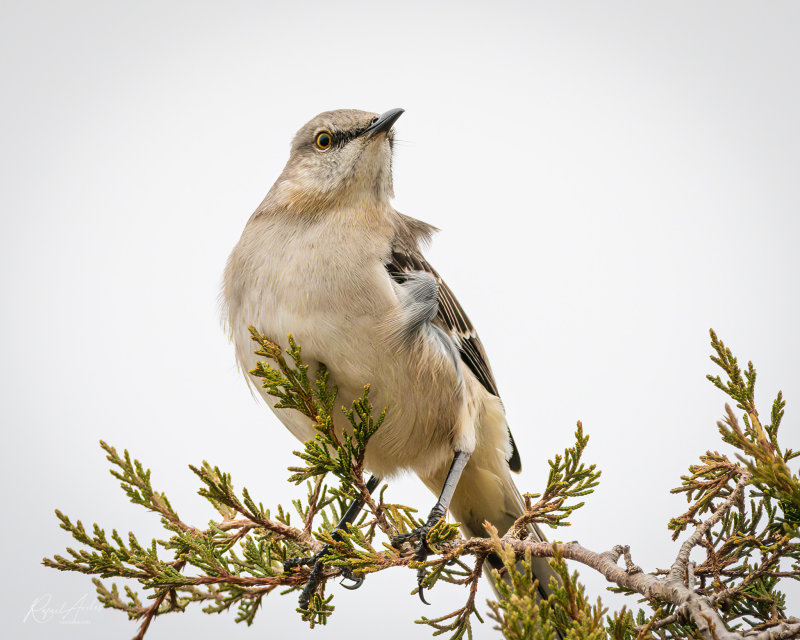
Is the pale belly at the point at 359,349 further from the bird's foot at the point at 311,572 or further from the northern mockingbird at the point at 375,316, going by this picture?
the bird's foot at the point at 311,572

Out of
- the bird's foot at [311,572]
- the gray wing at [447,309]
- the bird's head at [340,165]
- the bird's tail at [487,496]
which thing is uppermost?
the bird's head at [340,165]

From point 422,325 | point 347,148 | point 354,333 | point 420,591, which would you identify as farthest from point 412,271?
point 420,591

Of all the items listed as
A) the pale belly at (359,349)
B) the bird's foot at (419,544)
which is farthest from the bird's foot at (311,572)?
the pale belly at (359,349)

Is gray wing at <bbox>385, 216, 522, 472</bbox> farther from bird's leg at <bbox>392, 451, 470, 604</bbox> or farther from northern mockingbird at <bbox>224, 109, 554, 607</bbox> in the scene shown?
bird's leg at <bbox>392, 451, 470, 604</bbox>

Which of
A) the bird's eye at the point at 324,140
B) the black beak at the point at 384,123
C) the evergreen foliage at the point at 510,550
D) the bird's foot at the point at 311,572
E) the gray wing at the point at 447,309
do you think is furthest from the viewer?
the bird's eye at the point at 324,140

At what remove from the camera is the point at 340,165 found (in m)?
4.18

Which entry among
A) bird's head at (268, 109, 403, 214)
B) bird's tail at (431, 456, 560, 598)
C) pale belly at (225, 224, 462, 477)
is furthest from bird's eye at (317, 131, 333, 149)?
bird's tail at (431, 456, 560, 598)

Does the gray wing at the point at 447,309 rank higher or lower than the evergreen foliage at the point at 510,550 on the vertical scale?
higher

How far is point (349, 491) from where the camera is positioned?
3.23 metres

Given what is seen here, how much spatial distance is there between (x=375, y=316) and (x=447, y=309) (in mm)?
740

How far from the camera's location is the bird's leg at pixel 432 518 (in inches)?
125

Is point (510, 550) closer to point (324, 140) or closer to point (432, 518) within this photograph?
point (432, 518)

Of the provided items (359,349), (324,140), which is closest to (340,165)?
(324,140)

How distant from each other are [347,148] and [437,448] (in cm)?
186
